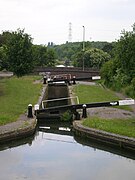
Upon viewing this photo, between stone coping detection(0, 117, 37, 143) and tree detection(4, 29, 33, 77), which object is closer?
stone coping detection(0, 117, 37, 143)

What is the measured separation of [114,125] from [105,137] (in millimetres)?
1492

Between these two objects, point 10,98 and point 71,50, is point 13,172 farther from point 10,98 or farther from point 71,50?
point 71,50

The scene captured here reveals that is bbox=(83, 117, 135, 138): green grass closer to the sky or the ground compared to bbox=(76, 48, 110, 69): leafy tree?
closer to the ground

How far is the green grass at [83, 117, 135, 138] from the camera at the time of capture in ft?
63.2

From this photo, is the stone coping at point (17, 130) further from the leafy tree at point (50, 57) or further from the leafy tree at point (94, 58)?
the leafy tree at point (50, 57)

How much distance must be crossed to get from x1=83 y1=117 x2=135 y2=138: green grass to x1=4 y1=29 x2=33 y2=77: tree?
57.7 ft

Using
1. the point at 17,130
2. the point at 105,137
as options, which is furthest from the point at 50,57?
the point at 105,137

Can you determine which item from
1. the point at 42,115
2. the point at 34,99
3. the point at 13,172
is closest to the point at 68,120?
the point at 42,115

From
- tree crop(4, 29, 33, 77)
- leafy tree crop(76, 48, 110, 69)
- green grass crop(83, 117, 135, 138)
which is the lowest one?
green grass crop(83, 117, 135, 138)

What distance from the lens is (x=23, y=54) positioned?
127 feet

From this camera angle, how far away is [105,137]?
1961cm

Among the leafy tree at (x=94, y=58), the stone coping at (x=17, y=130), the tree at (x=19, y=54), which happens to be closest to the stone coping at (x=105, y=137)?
the stone coping at (x=17, y=130)

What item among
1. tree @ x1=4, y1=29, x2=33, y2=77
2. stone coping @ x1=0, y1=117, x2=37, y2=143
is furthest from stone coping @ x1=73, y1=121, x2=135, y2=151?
tree @ x1=4, y1=29, x2=33, y2=77

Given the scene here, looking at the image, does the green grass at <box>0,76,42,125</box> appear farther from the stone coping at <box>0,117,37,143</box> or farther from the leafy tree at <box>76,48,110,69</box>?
the leafy tree at <box>76,48,110,69</box>
